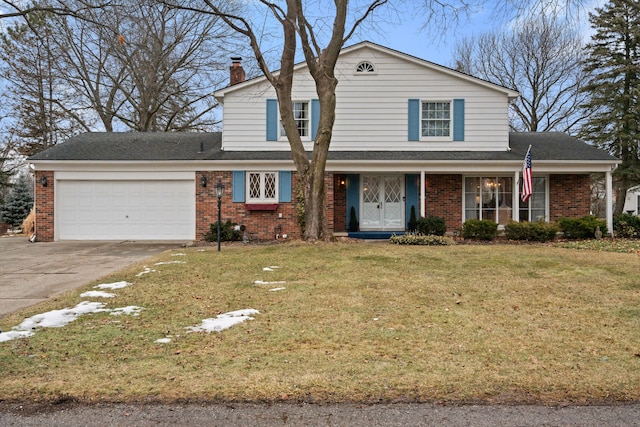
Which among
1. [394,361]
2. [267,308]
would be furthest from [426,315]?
[267,308]

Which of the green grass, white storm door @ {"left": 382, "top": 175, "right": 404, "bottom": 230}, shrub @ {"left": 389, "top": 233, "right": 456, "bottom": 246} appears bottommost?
the green grass

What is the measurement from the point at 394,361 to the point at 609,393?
1536 millimetres

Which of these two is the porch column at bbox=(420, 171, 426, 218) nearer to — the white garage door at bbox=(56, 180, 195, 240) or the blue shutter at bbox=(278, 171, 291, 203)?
the blue shutter at bbox=(278, 171, 291, 203)

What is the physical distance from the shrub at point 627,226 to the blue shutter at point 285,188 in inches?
425

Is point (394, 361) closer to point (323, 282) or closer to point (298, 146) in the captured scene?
point (323, 282)

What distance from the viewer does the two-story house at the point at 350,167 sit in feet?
46.3

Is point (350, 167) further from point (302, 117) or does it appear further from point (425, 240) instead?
point (425, 240)

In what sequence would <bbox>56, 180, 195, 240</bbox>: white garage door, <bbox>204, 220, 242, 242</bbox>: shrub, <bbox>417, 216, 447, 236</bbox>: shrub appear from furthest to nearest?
<bbox>56, 180, 195, 240</bbox>: white garage door
<bbox>204, 220, 242, 242</bbox>: shrub
<bbox>417, 216, 447, 236</bbox>: shrub

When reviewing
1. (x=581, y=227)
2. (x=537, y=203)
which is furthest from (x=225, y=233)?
(x=581, y=227)

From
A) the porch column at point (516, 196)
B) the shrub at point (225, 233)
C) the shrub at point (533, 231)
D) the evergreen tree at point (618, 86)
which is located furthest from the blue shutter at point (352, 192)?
the evergreen tree at point (618, 86)

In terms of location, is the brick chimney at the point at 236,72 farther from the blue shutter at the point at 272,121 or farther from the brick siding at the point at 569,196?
the brick siding at the point at 569,196

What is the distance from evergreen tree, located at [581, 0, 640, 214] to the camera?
20.8 m

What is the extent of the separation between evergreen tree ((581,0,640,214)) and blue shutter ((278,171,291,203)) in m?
16.7

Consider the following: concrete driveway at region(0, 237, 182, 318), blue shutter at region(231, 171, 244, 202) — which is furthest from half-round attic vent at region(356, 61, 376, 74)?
concrete driveway at region(0, 237, 182, 318)
